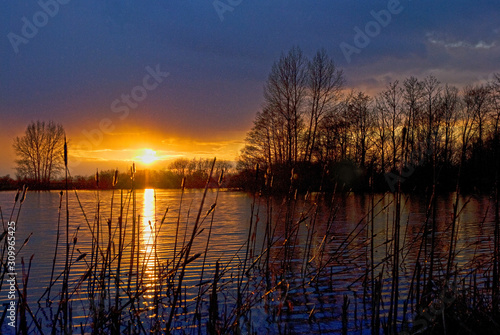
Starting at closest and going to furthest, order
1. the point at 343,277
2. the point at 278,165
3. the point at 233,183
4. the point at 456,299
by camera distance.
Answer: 1. the point at 456,299
2. the point at 343,277
3. the point at 278,165
4. the point at 233,183

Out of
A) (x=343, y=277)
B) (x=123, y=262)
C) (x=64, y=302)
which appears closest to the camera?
(x=64, y=302)

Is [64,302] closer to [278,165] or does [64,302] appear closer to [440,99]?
[278,165]

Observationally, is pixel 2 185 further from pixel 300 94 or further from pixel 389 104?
pixel 389 104

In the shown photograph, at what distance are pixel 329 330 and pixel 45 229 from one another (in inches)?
379

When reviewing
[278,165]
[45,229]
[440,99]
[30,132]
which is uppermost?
[440,99]

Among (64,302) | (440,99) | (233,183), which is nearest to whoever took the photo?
(64,302)

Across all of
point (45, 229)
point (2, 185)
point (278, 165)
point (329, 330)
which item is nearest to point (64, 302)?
point (329, 330)

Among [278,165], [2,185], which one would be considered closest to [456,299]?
[278,165]

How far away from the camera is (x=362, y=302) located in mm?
4297

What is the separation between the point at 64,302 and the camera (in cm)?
286

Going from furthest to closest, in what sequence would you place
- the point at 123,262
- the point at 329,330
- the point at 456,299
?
the point at 123,262 → the point at 329,330 → the point at 456,299

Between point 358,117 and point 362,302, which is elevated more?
point 358,117

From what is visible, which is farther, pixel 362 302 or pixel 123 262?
pixel 123 262

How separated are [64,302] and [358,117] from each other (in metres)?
32.9
